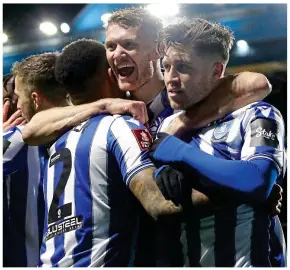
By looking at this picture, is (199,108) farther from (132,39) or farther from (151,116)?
(132,39)

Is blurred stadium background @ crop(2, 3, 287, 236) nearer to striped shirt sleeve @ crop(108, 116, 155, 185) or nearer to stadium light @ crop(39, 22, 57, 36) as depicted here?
stadium light @ crop(39, 22, 57, 36)

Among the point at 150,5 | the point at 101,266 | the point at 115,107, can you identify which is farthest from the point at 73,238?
the point at 150,5

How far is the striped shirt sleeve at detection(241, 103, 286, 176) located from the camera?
1.48 metres

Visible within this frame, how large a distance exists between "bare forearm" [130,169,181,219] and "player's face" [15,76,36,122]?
0.68 meters

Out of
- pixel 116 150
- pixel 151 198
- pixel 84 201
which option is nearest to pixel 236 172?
pixel 151 198

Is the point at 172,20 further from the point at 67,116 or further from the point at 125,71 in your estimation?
the point at 67,116

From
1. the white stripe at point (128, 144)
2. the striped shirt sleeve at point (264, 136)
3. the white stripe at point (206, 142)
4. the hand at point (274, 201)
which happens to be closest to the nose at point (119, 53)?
the white stripe at point (128, 144)

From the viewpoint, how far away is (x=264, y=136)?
1490mm

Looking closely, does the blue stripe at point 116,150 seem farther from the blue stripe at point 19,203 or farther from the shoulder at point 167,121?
the blue stripe at point 19,203

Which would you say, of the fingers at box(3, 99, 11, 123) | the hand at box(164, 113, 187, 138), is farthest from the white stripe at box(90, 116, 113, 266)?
the fingers at box(3, 99, 11, 123)

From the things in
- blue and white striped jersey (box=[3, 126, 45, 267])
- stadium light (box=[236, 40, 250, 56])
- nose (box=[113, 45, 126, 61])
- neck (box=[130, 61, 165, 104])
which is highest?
nose (box=[113, 45, 126, 61])

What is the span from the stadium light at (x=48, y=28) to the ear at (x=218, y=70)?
0.76 metres

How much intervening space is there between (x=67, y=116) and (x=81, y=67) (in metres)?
0.16

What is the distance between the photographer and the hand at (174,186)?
1.50 m
